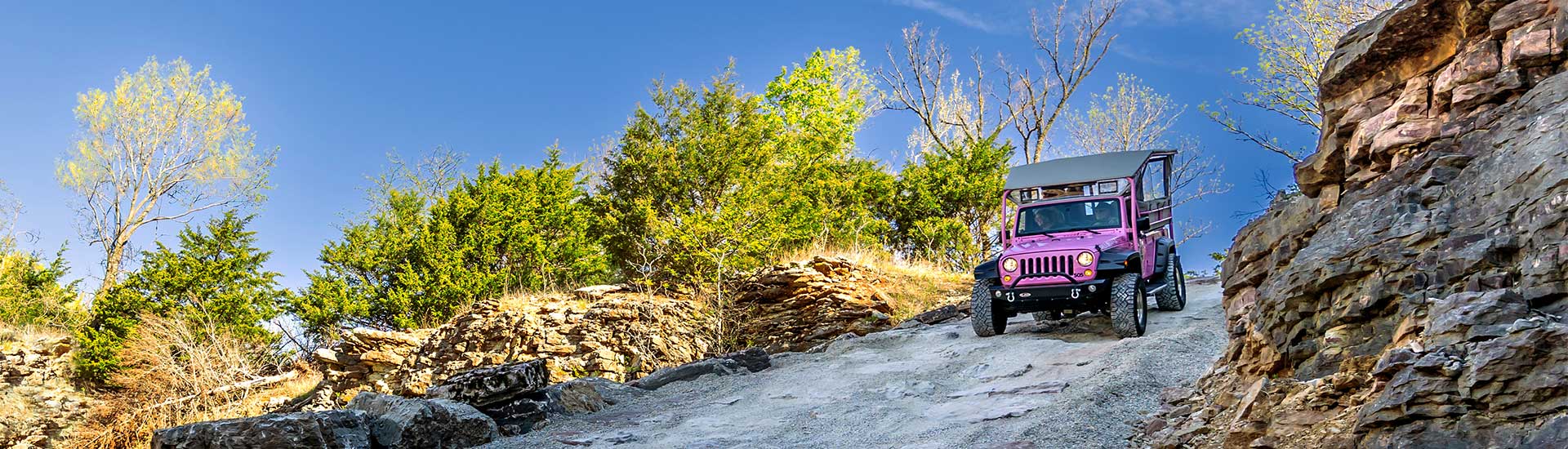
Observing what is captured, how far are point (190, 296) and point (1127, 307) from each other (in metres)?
20.0

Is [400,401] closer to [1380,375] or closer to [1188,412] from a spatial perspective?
[1188,412]

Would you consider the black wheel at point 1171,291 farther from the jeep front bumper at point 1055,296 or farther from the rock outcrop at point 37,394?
the rock outcrop at point 37,394

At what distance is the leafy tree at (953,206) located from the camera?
23.0 m

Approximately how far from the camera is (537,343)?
15914mm

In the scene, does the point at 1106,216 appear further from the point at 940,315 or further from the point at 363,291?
the point at 363,291

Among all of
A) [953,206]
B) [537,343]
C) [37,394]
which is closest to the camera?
[537,343]

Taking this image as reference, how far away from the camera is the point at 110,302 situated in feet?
69.0

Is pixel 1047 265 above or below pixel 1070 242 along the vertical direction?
below

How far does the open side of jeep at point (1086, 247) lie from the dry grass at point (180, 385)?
12.9 metres

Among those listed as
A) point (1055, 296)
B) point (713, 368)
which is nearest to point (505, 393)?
point (713, 368)

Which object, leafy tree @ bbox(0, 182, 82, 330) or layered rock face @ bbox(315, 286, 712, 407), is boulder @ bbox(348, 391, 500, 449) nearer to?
layered rock face @ bbox(315, 286, 712, 407)

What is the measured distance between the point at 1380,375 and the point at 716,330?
12.9 metres

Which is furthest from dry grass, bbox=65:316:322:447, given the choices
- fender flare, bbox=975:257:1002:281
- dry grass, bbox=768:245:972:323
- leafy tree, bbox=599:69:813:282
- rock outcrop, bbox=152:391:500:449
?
fender flare, bbox=975:257:1002:281

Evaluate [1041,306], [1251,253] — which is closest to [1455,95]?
[1251,253]
